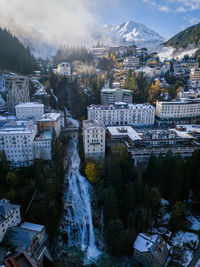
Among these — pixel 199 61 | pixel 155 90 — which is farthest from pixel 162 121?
pixel 199 61

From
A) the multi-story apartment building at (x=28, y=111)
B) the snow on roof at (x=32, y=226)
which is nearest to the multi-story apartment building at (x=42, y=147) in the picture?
the multi-story apartment building at (x=28, y=111)

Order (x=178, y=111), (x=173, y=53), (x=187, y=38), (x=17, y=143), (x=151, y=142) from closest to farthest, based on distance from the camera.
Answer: (x=17, y=143) < (x=151, y=142) < (x=178, y=111) < (x=187, y=38) < (x=173, y=53)

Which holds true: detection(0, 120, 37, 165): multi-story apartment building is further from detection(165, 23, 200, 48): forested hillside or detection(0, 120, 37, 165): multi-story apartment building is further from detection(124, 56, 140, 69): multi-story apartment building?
detection(165, 23, 200, 48): forested hillside

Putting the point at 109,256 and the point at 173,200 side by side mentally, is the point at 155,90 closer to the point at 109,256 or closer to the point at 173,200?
the point at 173,200

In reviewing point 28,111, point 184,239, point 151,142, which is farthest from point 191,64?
point 184,239

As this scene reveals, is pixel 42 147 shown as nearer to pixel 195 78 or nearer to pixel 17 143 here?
pixel 17 143

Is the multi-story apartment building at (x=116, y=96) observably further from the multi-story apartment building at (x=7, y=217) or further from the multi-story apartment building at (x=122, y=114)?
the multi-story apartment building at (x=7, y=217)
